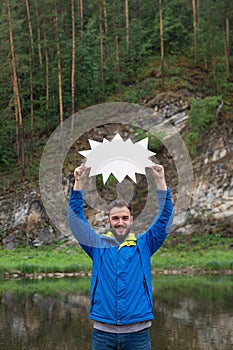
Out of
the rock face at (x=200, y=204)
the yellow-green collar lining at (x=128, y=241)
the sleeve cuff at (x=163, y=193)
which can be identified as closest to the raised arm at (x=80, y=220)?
the yellow-green collar lining at (x=128, y=241)

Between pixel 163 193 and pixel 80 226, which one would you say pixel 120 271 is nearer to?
pixel 80 226

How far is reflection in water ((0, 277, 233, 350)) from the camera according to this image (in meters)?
10.0

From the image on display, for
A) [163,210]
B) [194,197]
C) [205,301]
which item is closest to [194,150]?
[194,197]

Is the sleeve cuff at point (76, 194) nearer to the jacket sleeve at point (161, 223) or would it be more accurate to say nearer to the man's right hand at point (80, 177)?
the man's right hand at point (80, 177)

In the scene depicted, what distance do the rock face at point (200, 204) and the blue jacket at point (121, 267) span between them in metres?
20.2

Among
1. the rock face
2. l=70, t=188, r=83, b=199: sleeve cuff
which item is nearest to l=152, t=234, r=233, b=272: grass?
the rock face

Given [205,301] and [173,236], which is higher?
[173,236]

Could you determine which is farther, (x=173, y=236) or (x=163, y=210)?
(x=173, y=236)

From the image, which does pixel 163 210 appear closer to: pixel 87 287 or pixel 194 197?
pixel 87 287

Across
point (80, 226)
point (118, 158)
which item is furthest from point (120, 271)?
point (118, 158)

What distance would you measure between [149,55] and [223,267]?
1860 centimetres

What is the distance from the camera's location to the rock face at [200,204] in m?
26.7

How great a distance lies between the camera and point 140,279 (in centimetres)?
465

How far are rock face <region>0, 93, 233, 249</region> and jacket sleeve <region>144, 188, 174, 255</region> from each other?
66.3ft
